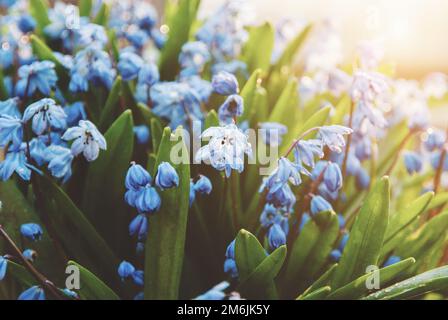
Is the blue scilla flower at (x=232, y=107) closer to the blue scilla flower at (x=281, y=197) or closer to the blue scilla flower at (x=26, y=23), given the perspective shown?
the blue scilla flower at (x=281, y=197)

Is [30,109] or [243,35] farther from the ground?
Answer: [243,35]

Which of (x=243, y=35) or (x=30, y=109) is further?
(x=243, y=35)

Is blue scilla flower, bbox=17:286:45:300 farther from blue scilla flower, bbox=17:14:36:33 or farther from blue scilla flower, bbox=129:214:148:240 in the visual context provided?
blue scilla flower, bbox=17:14:36:33

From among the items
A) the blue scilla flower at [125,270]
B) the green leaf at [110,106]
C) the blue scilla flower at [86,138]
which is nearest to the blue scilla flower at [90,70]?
the green leaf at [110,106]

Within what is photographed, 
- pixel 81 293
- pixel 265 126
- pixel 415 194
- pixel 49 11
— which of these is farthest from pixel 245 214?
pixel 49 11

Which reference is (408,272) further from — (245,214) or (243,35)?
(243,35)
